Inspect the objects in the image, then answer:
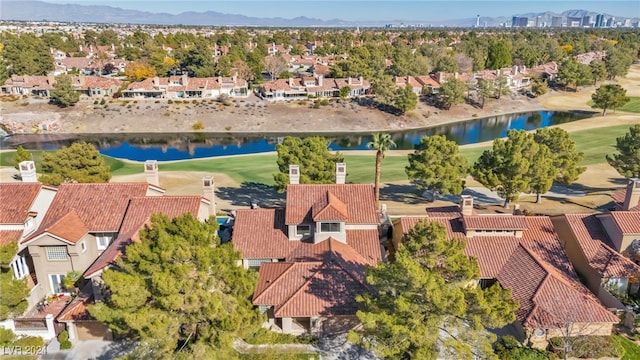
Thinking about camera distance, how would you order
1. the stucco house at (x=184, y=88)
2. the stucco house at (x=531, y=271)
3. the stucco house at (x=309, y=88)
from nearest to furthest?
the stucco house at (x=531, y=271) → the stucco house at (x=184, y=88) → the stucco house at (x=309, y=88)

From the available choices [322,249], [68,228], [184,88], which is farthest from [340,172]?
[184,88]

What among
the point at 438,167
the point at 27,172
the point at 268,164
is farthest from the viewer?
the point at 268,164

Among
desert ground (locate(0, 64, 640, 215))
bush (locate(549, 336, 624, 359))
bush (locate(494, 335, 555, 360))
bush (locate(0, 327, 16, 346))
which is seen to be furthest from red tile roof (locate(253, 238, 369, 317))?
desert ground (locate(0, 64, 640, 215))

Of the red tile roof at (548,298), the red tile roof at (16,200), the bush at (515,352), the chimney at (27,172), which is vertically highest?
the chimney at (27,172)

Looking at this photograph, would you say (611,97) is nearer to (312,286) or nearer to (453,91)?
(453,91)

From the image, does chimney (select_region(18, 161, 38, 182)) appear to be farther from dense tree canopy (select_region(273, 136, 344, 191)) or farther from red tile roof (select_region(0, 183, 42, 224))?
dense tree canopy (select_region(273, 136, 344, 191))

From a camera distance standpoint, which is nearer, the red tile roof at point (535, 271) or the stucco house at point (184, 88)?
the red tile roof at point (535, 271)

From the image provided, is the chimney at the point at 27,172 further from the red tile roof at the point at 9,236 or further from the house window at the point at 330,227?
the house window at the point at 330,227

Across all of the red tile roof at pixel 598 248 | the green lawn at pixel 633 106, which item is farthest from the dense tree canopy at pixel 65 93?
the green lawn at pixel 633 106
